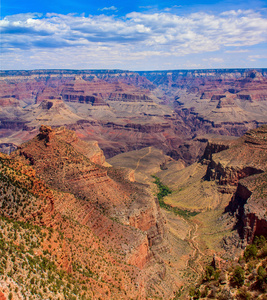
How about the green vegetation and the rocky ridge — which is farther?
the green vegetation

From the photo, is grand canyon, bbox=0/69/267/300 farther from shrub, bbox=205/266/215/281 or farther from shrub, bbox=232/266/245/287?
shrub, bbox=205/266/215/281

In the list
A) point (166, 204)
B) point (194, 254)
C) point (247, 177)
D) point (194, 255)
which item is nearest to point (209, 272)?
point (194, 255)

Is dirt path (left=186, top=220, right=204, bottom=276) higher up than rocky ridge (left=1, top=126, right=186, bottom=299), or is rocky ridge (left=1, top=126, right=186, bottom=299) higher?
rocky ridge (left=1, top=126, right=186, bottom=299)

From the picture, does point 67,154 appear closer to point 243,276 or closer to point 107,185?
point 107,185

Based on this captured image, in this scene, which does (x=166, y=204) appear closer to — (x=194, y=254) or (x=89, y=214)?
(x=194, y=254)

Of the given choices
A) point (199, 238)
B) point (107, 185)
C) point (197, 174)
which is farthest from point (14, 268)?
point (197, 174)

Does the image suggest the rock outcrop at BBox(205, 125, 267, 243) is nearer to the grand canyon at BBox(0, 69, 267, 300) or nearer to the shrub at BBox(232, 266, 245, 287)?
the grand canyon at BBox(0, 69, 267, 300)

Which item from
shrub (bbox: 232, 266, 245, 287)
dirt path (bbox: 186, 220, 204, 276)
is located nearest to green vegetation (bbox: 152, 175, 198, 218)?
dirt path (bbox: 186, 220, 204, 276)

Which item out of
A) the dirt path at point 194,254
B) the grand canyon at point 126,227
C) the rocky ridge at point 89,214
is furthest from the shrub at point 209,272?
the dirt path at point 194,254

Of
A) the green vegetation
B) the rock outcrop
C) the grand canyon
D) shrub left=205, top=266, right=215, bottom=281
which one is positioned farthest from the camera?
the green vegetation

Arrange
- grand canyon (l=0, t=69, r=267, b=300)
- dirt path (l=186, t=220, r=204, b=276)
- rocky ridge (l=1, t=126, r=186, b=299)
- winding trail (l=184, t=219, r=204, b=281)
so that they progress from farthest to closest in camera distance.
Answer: dirt path (l=186, t=220, r=204, b=276) → winding trail (l=184, t=219, r=204, b=281) → rocky ridge (l=1, t=126, r=186, b=299) → grand canyon (l=0, t=69, r=267, b=300)

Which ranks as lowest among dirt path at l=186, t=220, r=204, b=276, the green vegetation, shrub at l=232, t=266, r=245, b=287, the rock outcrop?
the green vegetation
